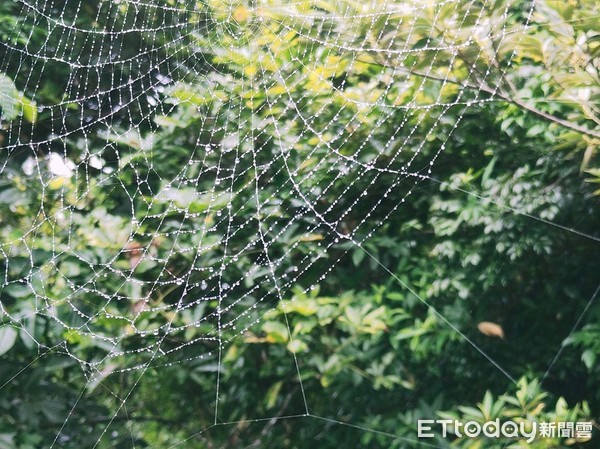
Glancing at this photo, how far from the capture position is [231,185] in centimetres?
178

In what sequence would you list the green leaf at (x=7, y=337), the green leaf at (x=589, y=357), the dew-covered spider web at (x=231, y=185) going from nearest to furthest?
the green leaf at (x=589, y=357)
the green leaf at (x=7, y=337)
the dew-covered spider web at (x=231, y=185)

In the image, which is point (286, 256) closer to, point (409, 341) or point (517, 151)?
point (409, 341)

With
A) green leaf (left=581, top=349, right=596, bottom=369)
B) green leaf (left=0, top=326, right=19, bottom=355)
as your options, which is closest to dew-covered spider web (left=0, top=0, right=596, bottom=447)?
green leaf (left=0, top=326, right=19, bottom=355)

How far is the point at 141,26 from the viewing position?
6.68 feet

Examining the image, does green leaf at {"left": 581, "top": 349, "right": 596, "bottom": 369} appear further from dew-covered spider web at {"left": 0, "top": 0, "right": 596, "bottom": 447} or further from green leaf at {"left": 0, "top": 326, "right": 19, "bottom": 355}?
green leaf at {"left": 0, "top": 326, "right": 19, "bottom": 355}

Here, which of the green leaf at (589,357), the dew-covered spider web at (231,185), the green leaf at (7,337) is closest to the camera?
the green leaf at (589,357)

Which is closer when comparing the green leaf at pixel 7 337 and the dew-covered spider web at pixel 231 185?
the green leaf at pixel 7 337

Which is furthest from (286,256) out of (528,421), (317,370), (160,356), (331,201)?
(528,421)

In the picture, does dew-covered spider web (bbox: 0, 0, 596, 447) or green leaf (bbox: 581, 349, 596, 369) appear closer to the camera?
green leaf (bbox: 581, 349, 596, 369)

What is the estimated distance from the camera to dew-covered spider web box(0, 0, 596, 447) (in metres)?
1.64

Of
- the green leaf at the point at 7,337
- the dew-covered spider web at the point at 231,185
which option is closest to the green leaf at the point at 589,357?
the dew-covered spider web at the point at 231,185

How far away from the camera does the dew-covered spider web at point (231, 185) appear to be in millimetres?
1644

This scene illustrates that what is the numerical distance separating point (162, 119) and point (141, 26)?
1.19 feet

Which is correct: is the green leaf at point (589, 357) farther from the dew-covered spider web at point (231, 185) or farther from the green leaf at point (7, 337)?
the green leaf at point (7, 337)
